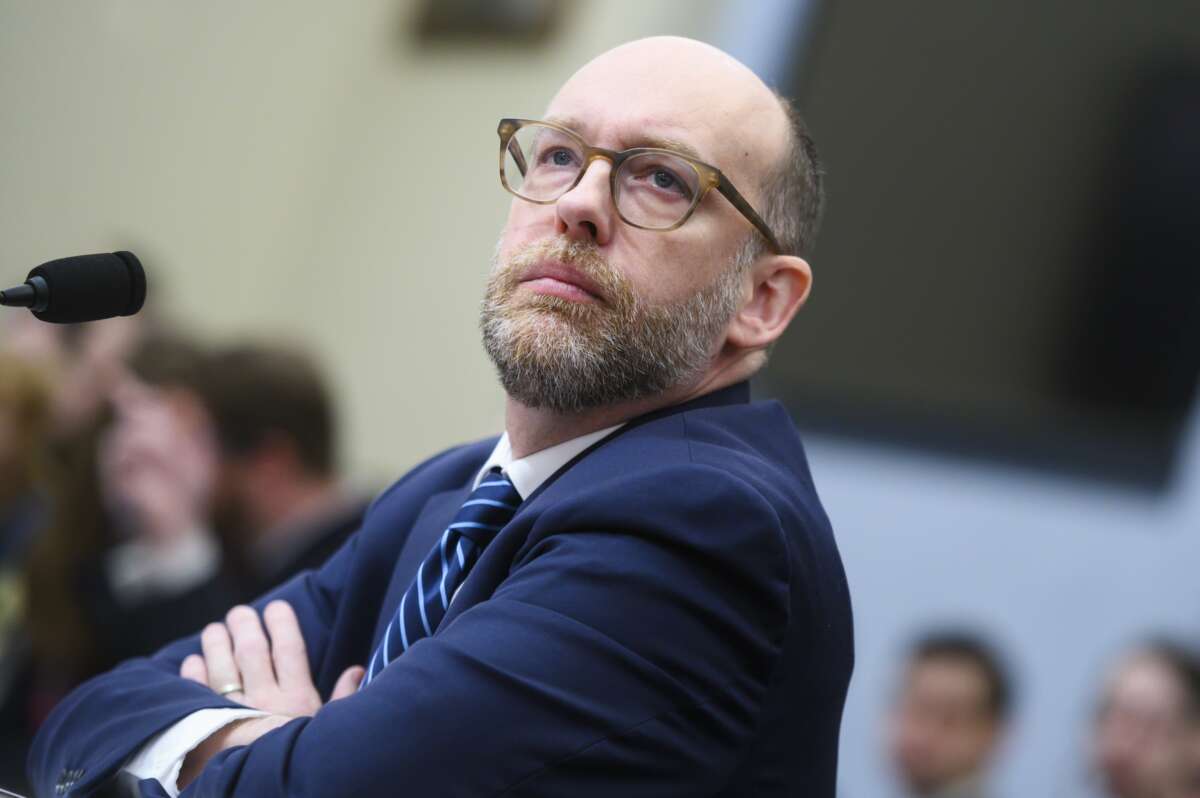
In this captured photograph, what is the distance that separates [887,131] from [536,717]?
440 centimetres

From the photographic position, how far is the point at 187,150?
6.09 m

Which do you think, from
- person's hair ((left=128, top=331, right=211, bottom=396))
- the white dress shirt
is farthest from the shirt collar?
person's hair ((left=128, top=331, right=211, bottom=396))

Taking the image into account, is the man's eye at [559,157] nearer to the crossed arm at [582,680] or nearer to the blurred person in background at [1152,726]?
the crossed arm at [582,680]

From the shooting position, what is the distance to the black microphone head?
1.42m

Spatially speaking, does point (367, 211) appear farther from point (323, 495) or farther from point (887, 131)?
point (323, 495)

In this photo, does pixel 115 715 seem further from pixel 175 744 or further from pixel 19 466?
pixel 19 466

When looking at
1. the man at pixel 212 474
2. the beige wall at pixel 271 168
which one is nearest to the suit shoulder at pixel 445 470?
the man at pixel 212 474

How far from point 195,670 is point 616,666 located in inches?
23.3

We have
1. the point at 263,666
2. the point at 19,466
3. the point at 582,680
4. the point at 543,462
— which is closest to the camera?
the point at 582,680

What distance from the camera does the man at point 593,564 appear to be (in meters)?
1.36

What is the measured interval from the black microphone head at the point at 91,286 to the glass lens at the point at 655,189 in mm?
471

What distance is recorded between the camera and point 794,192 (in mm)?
1791

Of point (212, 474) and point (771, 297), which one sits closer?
point (771, 297)

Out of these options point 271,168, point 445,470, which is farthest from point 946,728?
point 271,168
